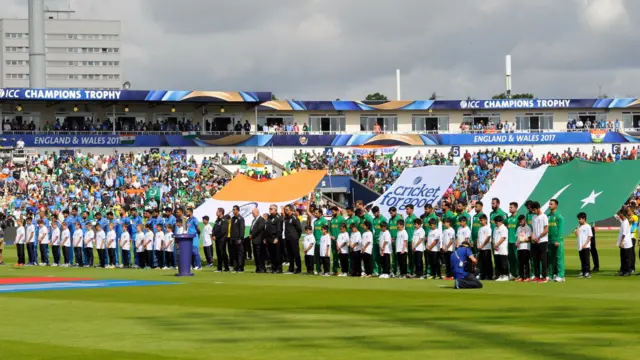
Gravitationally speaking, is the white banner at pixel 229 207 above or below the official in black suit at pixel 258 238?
above

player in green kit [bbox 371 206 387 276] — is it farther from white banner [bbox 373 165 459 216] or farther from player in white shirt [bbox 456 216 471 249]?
player in white shirt [bbox 456 216 471 249]

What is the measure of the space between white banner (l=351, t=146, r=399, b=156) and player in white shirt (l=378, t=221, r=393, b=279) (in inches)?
1847

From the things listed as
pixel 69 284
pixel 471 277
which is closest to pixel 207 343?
pixel 471 277

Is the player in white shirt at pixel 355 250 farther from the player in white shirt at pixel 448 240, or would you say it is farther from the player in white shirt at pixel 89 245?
the player in white shirt at pixel 89 245

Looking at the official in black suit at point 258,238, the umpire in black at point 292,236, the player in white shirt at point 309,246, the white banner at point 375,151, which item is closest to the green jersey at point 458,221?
the player in white shirt at point 309,246

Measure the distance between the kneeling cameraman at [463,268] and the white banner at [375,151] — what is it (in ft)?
172

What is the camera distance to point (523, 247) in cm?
2384

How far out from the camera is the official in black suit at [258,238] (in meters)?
29.6

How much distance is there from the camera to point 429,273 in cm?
2638

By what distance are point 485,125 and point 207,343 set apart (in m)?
71.1

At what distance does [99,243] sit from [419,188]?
1159 centimetres

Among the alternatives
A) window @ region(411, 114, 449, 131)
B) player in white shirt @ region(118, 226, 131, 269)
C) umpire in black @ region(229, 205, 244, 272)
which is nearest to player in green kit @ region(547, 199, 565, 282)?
umpire in black @ region(229, 205, 244, 272)

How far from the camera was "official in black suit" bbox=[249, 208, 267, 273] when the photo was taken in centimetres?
2962

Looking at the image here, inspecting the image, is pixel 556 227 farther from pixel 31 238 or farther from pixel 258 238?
pixel 31 238
